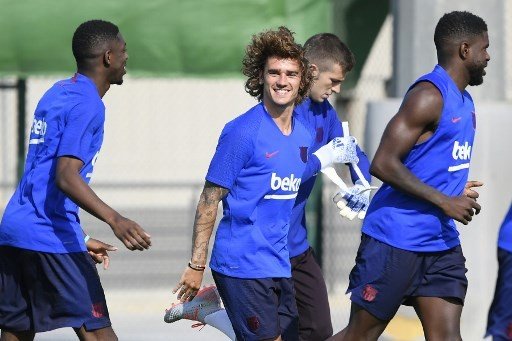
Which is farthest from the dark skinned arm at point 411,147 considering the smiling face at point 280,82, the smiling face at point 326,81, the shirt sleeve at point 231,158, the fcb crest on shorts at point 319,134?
the fcb crest on shorts at point 319,134

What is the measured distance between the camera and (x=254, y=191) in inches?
218

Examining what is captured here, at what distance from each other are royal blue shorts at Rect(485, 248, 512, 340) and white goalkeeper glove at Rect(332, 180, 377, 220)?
1.63 m

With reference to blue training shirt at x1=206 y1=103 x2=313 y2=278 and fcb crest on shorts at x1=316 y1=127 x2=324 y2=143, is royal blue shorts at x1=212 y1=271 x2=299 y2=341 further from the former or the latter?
fcb crest on shorts at x1=316 y1=127 x2=324 y2=143

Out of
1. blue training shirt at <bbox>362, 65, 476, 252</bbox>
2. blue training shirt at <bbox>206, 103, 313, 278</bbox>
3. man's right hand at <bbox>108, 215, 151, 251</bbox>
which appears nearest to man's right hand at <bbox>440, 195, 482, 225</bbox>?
blue training shirt at <bbox>362, 65, 476, 252</bbox>

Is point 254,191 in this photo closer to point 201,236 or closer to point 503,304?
point 201,236

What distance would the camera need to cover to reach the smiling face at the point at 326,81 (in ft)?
21.4

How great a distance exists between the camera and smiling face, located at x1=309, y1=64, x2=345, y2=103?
6508mm

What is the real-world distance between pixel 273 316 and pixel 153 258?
809 centimetres

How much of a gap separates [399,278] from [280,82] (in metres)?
1.05

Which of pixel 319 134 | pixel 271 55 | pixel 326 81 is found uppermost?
pixel 271 55

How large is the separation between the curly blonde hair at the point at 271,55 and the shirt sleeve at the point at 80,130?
0.73 meters

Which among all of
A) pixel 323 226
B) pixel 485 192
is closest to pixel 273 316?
pixel 485 192

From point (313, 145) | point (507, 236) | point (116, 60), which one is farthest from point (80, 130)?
point (507, 236)

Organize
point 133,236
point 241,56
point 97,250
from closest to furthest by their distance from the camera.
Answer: point 133,236, point 97,250, point 241,56
